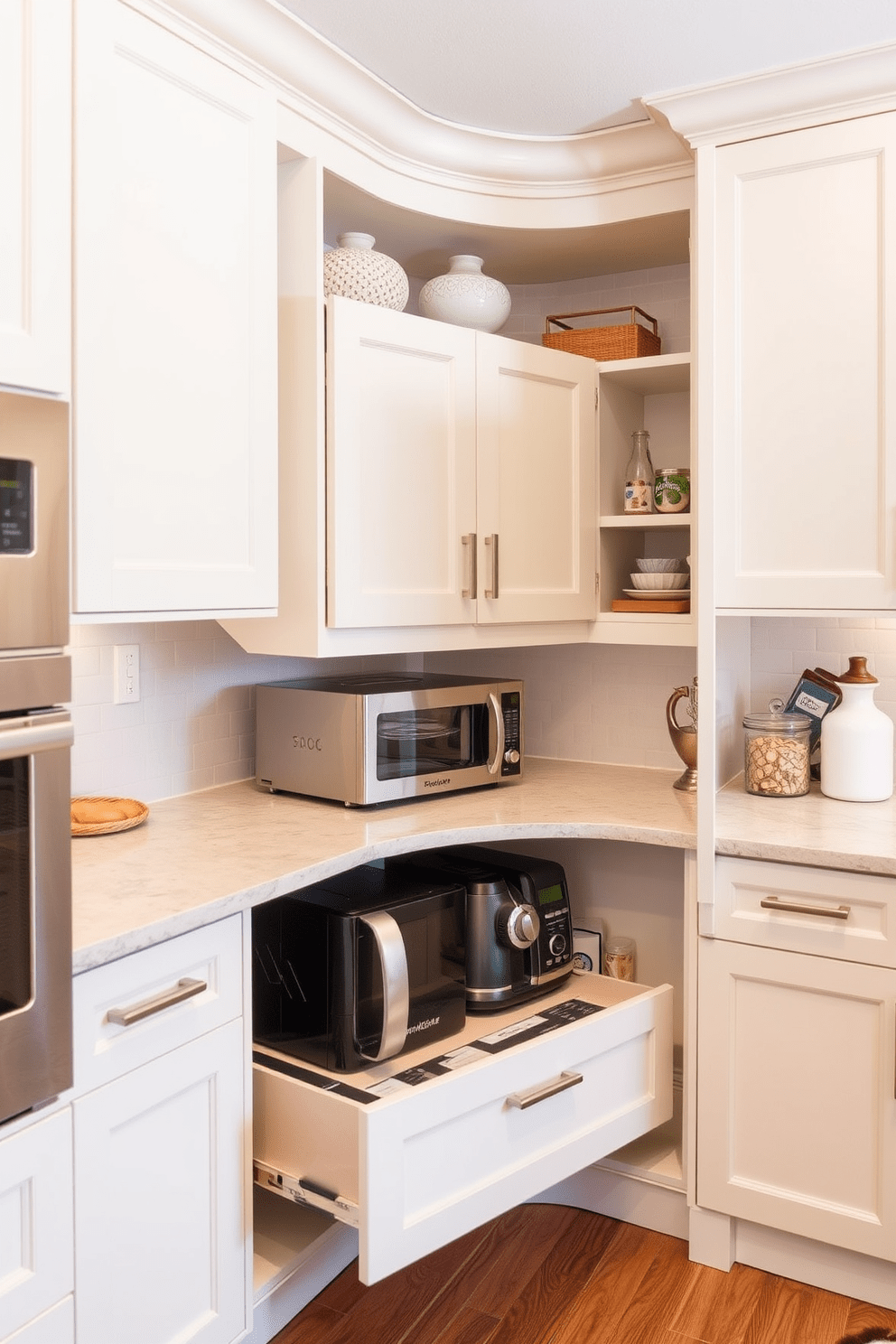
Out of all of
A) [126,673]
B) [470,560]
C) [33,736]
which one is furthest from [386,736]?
[33,736]

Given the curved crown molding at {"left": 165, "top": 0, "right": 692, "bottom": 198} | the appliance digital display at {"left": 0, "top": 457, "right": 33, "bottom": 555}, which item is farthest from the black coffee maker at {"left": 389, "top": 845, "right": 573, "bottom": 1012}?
the curved crown molding at {"left": 165, "top": 0, "right": 692, "bottom": 198}

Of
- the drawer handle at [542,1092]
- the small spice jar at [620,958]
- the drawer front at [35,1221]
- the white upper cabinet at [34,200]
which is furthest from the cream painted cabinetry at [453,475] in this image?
the drawer front at [35,1221]

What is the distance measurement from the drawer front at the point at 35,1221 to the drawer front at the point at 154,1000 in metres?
0.07

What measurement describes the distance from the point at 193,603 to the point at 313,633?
32 centimetres

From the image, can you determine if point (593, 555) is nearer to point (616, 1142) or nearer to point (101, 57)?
point (616, 1142)

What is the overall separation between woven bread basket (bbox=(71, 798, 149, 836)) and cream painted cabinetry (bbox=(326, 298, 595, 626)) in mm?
516

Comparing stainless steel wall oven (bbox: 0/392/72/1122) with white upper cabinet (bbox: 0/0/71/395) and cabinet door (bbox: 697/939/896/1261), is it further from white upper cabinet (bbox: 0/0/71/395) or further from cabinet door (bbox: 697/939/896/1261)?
cabinet door (bbox: 697/939/896/1261)

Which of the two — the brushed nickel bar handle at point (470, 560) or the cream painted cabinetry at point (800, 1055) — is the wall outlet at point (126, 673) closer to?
the brushed nickel bar handle at point (470, 560)

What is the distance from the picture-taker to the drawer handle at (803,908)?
186 centimetres

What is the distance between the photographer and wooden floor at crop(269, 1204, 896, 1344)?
1854mm

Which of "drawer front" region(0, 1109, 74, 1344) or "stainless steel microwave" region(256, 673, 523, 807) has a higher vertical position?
"stainless steel microwave" region(256, 673, 523, 807)

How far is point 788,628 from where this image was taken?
8.10 ft

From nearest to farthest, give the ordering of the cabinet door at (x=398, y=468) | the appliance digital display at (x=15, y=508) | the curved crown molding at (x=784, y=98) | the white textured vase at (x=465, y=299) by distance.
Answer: the appliance digital display at (x=15, y=508)
the curved crown molding at (x=784, y=98)
the cabinet door at (x=398, y=468)
the white textured vase at (x=465, y=299)

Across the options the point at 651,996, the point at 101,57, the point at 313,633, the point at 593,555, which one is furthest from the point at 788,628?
the point at 101,57
